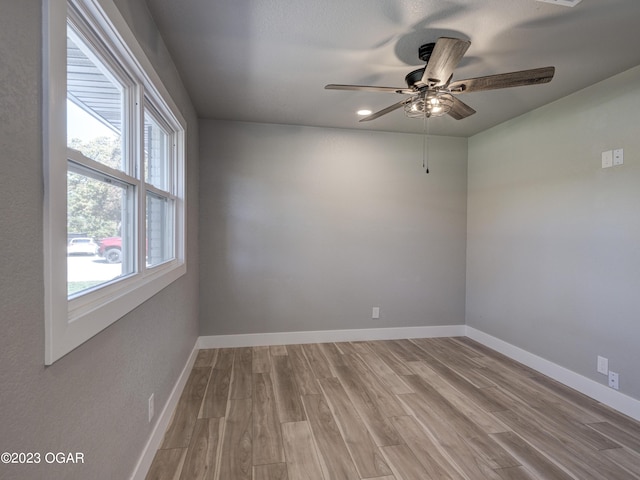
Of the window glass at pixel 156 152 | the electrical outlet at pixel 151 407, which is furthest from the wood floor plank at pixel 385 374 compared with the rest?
the window glass at pixel 156 152

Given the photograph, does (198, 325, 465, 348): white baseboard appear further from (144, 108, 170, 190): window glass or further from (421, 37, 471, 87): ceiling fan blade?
(421, 37, 471, 87): ceiling fan blade

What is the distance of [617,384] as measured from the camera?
235cm

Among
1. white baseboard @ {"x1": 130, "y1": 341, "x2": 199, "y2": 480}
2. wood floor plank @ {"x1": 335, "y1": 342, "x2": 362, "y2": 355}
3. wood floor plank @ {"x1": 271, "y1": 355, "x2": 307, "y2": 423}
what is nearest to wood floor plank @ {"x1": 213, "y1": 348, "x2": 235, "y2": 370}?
white baseboard @ {"x1": 130, "y1": 341, "x2": 199, "y2": 480}

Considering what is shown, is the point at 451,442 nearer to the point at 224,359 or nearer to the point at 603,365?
the point at 603,365

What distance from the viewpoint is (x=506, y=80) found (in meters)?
1.84

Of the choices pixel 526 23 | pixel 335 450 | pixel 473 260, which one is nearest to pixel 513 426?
pixel 335 450

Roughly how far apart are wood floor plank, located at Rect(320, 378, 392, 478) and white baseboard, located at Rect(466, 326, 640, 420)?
192 cm

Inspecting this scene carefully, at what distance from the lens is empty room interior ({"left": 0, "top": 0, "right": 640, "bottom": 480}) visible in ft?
3.10

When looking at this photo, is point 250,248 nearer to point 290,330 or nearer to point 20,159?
point 290,330

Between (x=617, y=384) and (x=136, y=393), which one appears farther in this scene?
(x=617, y=384)

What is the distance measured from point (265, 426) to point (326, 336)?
66.3 inches

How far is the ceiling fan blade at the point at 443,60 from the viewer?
151cm

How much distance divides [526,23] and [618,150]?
134 centimetres

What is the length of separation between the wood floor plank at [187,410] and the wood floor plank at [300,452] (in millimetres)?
618
